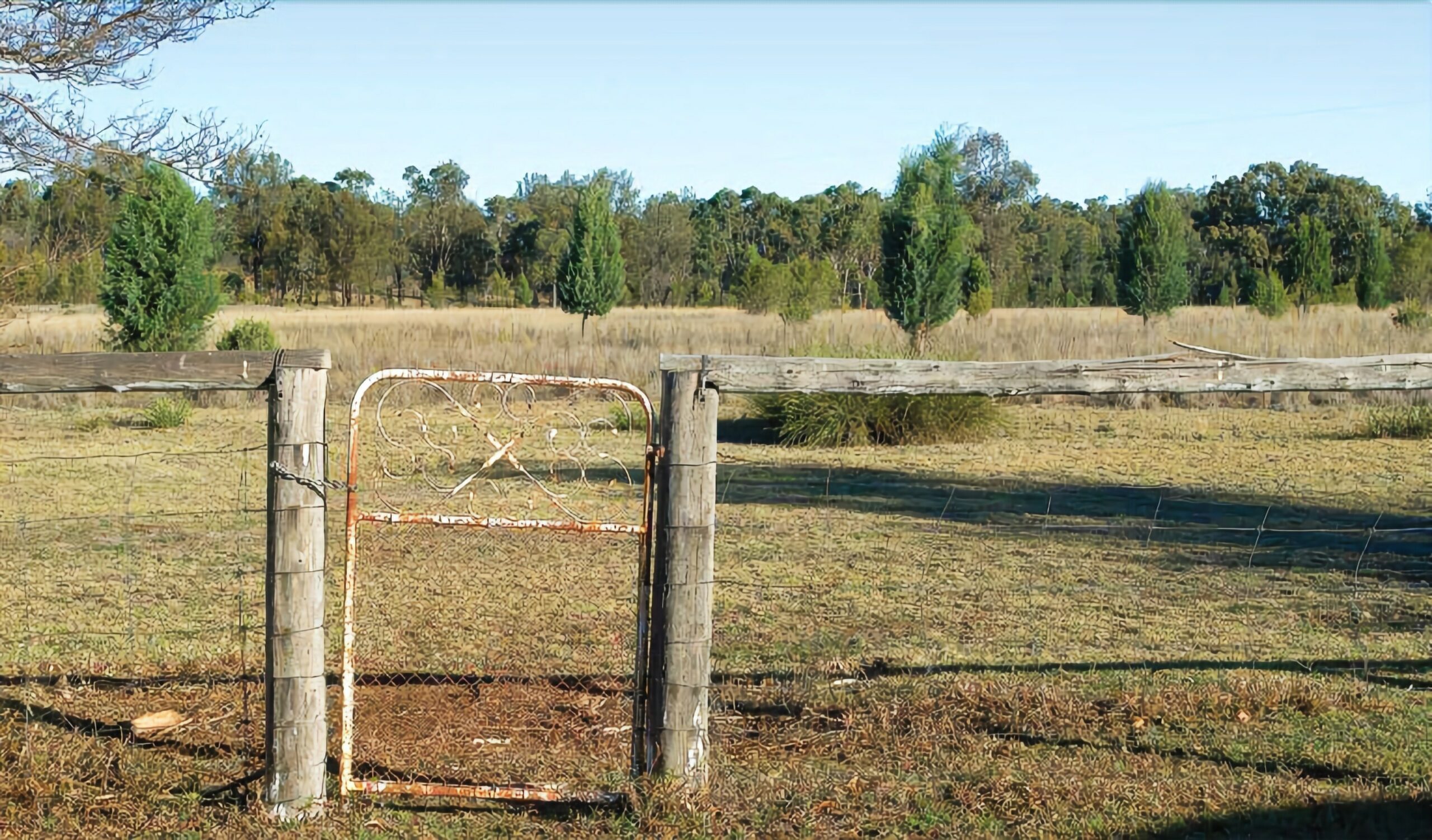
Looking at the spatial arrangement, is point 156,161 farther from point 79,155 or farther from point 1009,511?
point 1009,511

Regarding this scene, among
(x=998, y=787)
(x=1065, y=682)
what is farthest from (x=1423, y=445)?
(x=998, y=787)

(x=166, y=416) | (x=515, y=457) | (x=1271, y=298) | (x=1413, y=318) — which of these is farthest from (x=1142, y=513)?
(x=1271, y=298)

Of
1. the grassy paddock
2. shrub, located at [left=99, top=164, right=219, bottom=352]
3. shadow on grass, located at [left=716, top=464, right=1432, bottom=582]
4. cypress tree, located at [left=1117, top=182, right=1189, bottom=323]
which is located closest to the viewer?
shadow on grass, located at [left=716, top=464, right=1432, bottom=582]

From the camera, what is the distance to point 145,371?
14.2 ft

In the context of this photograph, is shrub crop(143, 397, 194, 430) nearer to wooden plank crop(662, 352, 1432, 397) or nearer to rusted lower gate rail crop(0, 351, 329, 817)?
rusted lower gate rail crop(0, 351, 329, 817)

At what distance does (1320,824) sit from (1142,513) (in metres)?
6.52

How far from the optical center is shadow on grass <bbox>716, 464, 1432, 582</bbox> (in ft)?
28.8

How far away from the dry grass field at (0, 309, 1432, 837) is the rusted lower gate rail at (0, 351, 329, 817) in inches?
8.4

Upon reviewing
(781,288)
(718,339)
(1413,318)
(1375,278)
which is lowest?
(718,339)

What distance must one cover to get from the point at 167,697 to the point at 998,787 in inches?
137

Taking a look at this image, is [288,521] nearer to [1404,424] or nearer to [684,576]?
[684,576]

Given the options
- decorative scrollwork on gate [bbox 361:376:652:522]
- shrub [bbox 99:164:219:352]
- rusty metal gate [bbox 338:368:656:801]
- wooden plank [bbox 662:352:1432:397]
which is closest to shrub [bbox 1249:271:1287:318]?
decorative scrollwork on gate [bbox 361:376:652:522]

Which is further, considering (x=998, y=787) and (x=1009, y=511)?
(x=1009, y=511)

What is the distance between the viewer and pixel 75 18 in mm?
6621
